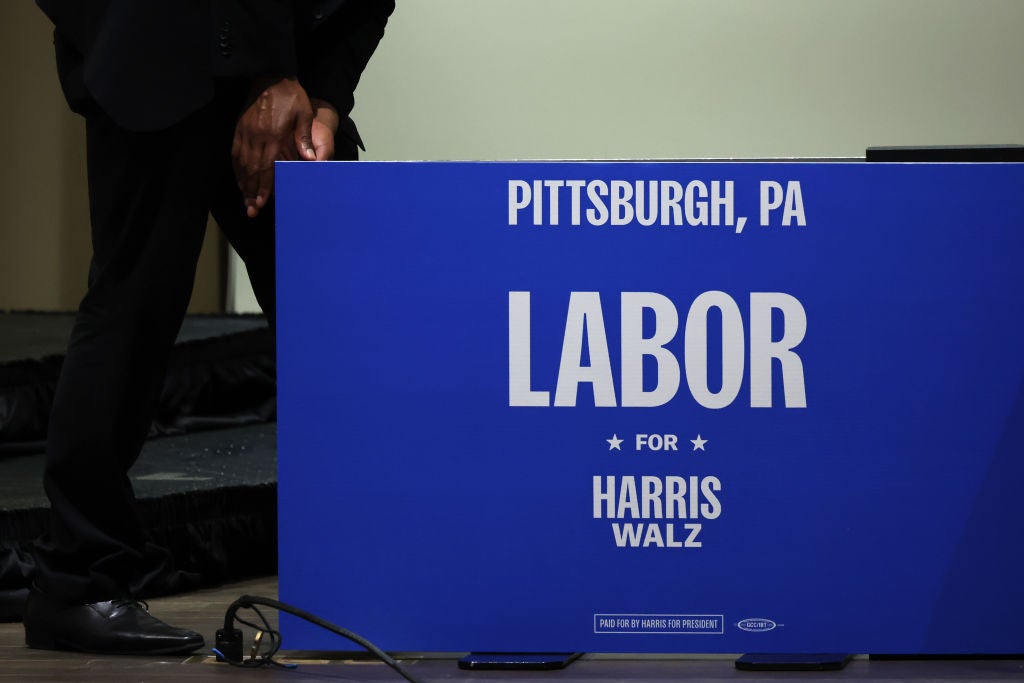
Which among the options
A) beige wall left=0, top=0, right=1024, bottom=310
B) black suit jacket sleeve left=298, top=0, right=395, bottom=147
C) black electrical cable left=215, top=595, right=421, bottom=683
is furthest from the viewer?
beige wall left=0, top=0, right=1024, bottom=310

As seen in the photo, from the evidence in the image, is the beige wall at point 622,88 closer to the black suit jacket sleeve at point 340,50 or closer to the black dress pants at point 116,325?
the black suit jacket sleeve at point 340,50

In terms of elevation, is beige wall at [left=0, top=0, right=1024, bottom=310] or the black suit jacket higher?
beige wall at [left=0, top=0, right=1024, bottom=310]

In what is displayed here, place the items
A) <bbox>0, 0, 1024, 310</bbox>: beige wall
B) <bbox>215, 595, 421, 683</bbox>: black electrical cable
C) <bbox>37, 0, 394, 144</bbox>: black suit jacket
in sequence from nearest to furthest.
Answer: <bbox>215, 595, 421, 683</bbox>: black electrical cable → <bbox>37, 0, 394, 144</bbox>: black suit jacket → <bbox>0, 0, 1024, 310</bbox>: beige wall

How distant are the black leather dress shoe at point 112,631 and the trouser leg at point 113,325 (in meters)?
0.02

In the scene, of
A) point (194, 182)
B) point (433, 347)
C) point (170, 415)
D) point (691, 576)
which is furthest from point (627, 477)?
point (170, 415)

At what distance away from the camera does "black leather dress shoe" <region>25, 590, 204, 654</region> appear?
1.24m

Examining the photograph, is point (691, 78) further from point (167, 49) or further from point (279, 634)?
point (279, 634)

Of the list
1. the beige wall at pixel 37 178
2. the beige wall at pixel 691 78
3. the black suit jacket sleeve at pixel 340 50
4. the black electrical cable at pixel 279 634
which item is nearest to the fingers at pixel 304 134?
the black suit jacket sleeve at pixel 340 50

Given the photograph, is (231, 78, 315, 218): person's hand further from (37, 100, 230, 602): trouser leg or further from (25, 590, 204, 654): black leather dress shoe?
(25, 590, 204, 654): black leather dress shoe

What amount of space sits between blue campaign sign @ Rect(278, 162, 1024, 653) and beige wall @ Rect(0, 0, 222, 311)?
273 cm

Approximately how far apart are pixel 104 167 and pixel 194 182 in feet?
0.30

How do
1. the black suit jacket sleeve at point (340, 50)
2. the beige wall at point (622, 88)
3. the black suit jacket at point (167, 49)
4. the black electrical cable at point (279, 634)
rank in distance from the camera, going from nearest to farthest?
the black electrical cable at point (279, 634), the black suit jacket at point (167, 49), the black suit jacket sleeve at point (340, 50), the beige wall at point (622, 88)

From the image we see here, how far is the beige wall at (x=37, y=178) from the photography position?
141 inches

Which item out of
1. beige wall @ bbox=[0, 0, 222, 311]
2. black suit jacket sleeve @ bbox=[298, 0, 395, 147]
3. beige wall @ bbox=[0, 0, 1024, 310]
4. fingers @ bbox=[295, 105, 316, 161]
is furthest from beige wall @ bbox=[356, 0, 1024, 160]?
fingers @ bbox=[295, 105, 316, 161]
